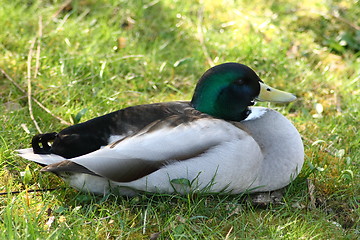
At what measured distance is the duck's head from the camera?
10.4ft

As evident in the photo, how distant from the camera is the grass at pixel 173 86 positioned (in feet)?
9.45

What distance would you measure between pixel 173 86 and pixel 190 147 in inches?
71.2

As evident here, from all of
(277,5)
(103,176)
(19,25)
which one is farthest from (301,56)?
(103,176)

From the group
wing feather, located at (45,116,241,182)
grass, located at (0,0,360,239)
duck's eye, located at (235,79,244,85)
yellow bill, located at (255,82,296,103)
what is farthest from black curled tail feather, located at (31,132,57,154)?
yellow bill, located at (255,82,296,103)

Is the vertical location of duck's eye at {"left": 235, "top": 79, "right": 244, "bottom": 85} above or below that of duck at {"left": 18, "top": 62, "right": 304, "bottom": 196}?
above

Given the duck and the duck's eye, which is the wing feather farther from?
the duck's eye

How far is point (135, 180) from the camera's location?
9.43 feet

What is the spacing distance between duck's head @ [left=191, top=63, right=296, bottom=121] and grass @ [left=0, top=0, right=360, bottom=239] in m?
0.51

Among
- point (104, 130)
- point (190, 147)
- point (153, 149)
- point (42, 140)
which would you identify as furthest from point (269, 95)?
point (42, 140)

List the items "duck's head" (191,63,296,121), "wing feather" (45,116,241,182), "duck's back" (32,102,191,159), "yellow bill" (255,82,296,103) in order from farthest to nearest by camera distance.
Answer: "yellow bill" (255,82,296,103), "duck's head" (191,63,296,121), "duck's back" (32,102,191,159), "wing feather" (45,116,241,182)

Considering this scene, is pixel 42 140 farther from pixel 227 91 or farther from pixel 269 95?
pixel 269 95

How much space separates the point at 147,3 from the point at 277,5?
4.79 feet

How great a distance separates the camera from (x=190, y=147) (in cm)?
286

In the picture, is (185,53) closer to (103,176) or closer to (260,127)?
(260,127)
